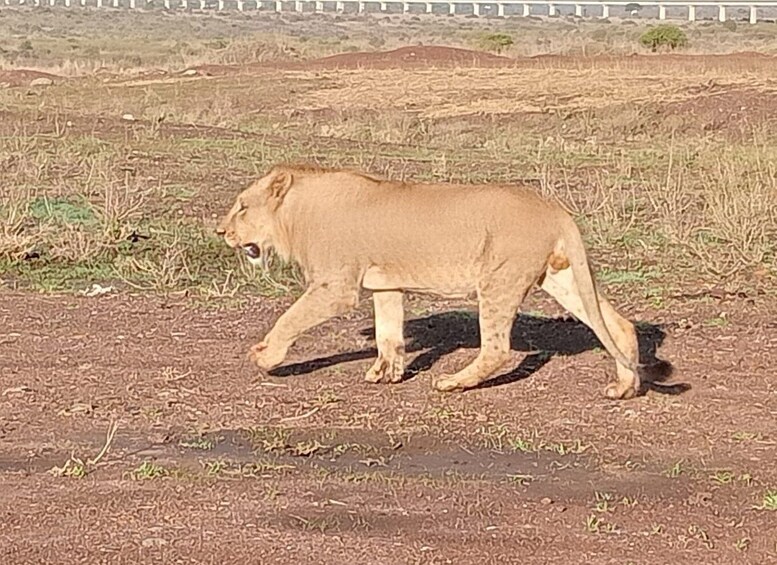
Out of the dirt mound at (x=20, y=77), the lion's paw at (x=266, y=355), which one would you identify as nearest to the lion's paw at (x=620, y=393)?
the lion's paw at (x=266, y=355)

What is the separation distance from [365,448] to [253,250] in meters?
1.99

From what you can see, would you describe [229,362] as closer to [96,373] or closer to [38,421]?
[96,373]

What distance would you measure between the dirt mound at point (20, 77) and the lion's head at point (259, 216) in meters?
28.5

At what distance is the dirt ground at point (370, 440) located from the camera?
5.94m

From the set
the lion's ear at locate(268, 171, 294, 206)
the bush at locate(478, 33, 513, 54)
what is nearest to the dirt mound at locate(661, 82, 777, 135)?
the lion's ear at locate(268, 171, 294, 206)

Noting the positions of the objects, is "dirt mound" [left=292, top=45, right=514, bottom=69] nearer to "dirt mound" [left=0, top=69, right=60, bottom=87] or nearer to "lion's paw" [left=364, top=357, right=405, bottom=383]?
"dirt mound" [left=0, top=69, right=60, bottom=87]

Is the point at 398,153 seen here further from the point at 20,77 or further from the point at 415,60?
the point at 415,60

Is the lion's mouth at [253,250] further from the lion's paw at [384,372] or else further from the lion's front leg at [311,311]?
the lion's paw at [384,372]

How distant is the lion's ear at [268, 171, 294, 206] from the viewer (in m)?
8.70

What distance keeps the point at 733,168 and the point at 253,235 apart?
913 centimetres

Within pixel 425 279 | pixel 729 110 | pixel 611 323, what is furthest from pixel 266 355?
pixel 729 110

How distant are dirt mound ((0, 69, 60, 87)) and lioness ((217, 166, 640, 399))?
28.8m

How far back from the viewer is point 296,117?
1166 inches

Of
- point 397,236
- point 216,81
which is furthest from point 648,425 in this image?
point 216,81
